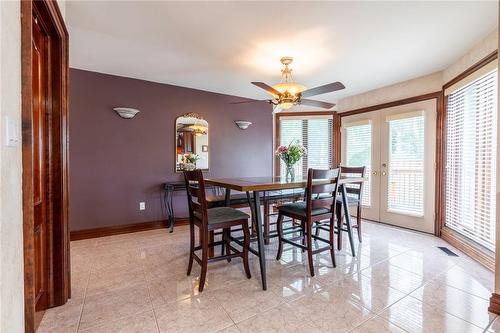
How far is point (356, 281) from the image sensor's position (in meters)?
2.21

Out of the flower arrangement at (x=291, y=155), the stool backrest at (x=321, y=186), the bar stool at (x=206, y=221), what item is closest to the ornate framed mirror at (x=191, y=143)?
the flower arrangement at (x=291, y=155)

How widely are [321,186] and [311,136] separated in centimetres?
290

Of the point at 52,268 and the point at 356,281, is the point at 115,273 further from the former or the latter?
the point at 356,281

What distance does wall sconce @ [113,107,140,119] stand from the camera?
3622mm

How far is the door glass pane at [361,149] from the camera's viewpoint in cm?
445

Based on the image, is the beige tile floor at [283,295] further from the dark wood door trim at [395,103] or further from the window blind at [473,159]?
the dark wood door trim at [395,103]

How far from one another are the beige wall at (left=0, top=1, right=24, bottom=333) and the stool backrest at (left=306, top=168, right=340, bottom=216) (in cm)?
190

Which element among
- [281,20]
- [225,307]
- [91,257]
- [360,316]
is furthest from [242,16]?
[91,257]

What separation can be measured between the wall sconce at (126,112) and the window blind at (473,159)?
4.30 m

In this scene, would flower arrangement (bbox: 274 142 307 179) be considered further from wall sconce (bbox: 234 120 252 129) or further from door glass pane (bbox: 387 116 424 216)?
door glass pane (bbox: 387 116 424 216)

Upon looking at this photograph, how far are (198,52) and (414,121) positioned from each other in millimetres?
3297

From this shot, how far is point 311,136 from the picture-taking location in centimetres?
516

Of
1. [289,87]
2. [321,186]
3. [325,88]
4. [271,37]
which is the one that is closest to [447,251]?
[321,186]

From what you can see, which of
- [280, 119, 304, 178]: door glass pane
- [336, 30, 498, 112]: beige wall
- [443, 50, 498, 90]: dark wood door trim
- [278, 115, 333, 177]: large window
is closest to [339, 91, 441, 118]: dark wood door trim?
[336, 30, 498, 112]: beige wall
